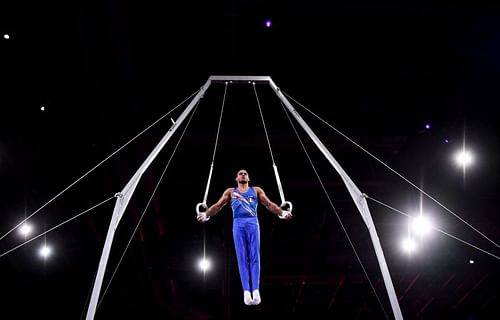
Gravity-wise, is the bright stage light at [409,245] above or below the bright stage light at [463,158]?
below

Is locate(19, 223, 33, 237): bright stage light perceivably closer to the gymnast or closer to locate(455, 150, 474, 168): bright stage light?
the gymnast

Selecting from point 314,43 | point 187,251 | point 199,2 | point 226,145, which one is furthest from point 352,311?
point 199,2

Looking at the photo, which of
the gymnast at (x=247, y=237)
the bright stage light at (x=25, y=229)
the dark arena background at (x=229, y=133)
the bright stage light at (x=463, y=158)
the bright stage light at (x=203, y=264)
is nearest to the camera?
the gymnast at (x=247, y=237)

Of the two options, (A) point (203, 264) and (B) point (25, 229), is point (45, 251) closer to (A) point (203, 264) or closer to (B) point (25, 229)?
(B) point (25, 229)

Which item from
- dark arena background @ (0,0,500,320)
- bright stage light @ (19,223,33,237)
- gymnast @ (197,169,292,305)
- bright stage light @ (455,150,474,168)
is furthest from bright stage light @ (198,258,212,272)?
bright stage light @ (455,150,474,168)

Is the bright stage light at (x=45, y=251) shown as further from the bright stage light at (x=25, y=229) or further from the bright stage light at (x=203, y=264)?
the bright stage light at (x=203, y=264)

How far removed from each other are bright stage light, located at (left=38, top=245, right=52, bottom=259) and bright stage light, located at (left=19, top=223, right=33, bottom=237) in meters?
1.17

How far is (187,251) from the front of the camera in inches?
533

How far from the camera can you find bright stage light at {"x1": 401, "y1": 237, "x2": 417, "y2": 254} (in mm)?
13453

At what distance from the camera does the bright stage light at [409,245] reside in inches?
530

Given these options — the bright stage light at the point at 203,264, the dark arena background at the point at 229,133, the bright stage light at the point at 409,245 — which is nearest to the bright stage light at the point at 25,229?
the dark arena background at the point at 229,133

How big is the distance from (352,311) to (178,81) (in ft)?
46.6

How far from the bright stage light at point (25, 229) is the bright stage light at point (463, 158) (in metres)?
10.8

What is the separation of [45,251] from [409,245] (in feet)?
35.6
